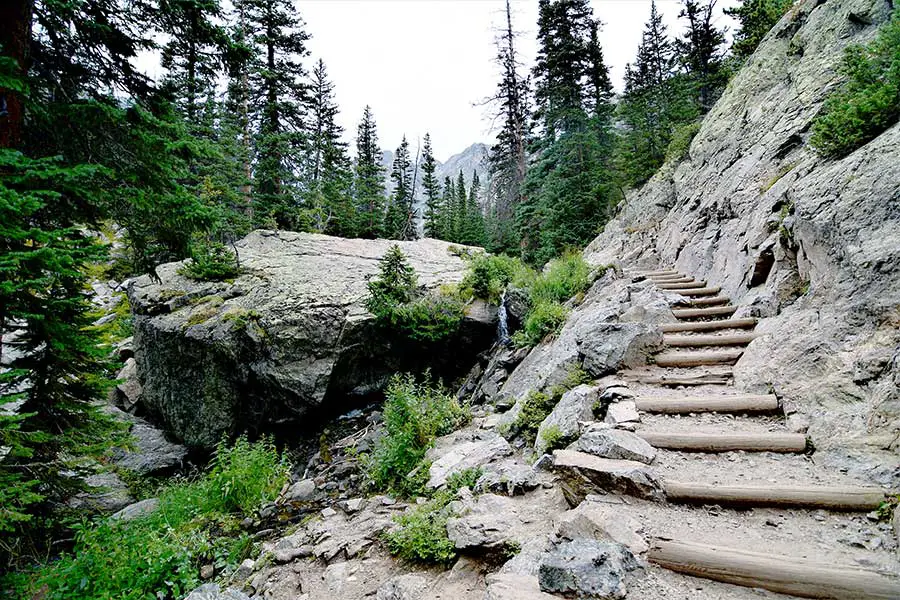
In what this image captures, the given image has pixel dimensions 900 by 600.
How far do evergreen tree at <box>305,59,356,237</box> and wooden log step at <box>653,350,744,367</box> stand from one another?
17.4 m

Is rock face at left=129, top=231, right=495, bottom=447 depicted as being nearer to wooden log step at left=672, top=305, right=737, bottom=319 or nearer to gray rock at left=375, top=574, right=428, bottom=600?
wooden log step at left=672, top=305, right=737, bottom=319

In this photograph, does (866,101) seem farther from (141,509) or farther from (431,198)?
(431,198)

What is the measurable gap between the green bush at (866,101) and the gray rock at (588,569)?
6149 mm

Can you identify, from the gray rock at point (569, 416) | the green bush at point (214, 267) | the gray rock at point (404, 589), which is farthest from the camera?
the green bush at point (214, 267)

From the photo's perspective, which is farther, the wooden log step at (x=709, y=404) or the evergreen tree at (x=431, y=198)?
the evergreen tree at (x=431, y=198)

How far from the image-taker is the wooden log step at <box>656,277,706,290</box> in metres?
7.98

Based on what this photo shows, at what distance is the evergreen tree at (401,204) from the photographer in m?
27.4

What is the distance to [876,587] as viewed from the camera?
188cm

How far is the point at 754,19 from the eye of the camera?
15.7m

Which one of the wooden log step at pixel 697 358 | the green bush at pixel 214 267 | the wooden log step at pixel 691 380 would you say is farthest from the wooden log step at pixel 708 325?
the green bush at pixel 214 267

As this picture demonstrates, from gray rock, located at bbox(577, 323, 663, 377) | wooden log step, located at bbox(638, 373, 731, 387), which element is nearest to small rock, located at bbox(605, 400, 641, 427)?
wooden log step, located at bbox(638, 373, 731, 387)

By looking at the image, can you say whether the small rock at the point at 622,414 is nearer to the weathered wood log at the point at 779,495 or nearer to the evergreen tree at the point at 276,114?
the weathered wood log at the point at 779,495

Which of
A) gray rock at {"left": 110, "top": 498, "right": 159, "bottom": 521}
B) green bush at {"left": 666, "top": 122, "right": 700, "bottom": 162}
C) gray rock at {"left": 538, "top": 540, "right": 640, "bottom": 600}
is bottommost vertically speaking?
gray rock at {"left": 110, "top": 498, "right": 159, "bottom": 521}

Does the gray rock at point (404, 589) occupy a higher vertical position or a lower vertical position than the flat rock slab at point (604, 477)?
lower
